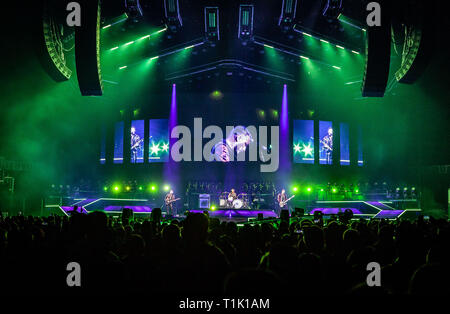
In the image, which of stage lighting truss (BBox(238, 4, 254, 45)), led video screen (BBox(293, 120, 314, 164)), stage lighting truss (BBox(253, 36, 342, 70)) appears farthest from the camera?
led video screen (BBox(293, 120, 314, 164))

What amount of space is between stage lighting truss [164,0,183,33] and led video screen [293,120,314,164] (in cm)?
1208

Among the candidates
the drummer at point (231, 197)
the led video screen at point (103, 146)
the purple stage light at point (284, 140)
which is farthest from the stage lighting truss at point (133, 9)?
the led video screen at point (103, 146)

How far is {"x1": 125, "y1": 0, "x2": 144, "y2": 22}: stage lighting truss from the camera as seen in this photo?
11.8 metres

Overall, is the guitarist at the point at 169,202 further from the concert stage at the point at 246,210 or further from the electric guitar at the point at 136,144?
the electric guitar at the point at 136,144

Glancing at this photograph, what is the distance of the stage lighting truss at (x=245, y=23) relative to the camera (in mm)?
12787

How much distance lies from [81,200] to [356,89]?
20316mm

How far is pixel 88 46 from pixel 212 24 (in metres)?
7.68

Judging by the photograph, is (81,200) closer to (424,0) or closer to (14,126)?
(14,126)

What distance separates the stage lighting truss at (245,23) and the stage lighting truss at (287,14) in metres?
1.26

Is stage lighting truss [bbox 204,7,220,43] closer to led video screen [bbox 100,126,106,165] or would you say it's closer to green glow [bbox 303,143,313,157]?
green glow [bbox 303,143,313,157]

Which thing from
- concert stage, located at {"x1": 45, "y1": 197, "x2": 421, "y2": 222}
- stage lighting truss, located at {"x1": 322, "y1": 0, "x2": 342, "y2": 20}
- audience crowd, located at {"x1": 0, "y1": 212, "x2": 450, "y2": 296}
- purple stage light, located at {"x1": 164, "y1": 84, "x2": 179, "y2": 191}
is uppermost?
stage lighting truss, located at {"x1": 322, "y1": 0, "x2": 342, "y2": 20}

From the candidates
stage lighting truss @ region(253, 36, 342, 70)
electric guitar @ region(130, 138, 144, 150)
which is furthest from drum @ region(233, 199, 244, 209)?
stage lighting truss @ region(253, 36, 342, 70)

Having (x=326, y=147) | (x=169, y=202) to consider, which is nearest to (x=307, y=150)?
(x=326, y=147)

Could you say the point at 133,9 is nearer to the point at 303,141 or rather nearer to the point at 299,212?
the point at 299,212
